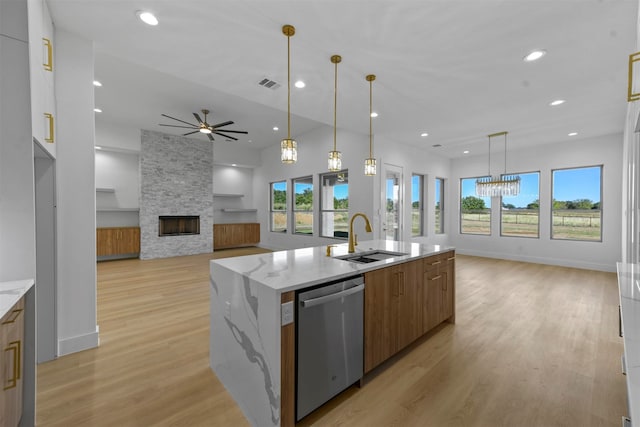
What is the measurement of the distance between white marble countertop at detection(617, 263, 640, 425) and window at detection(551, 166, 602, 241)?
5.35m

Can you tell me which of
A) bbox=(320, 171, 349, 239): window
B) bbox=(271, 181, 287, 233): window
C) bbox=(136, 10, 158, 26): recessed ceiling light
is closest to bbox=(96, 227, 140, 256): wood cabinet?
bbox=(271, 181, 287, 233): window

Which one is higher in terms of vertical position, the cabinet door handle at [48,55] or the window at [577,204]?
the cabinet door handle at [48,55]

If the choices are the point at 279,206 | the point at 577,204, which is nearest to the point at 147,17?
the point at 279,206

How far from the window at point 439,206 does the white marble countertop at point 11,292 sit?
26.9ft

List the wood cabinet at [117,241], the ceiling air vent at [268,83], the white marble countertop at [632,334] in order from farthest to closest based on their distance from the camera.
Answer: the wood cabinet at [117,241] < the ceiling air vent at [268,83] < the white marble countertop at [632,334]

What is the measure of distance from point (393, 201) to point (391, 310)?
4444mm

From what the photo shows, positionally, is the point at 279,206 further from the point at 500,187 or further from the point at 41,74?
the point at 41,74

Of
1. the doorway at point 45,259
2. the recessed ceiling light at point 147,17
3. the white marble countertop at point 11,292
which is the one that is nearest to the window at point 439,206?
the recessed ceiling light at point 147,17

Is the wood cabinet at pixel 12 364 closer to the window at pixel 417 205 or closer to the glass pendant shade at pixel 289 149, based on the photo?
the glass pendant shade at pixel 289 149

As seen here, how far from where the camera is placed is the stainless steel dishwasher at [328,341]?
5.29ft

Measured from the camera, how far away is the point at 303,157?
730 centimetres

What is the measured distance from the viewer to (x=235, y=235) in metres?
8.75

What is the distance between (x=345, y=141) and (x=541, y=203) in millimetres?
5011

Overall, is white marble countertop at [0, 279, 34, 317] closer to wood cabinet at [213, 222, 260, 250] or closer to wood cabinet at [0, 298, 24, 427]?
wood cabinet at [0, 298, 24, 427]
